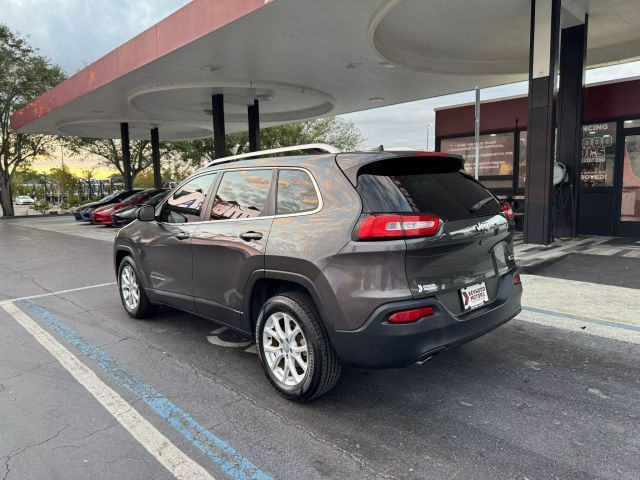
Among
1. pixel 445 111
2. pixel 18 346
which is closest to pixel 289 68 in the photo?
pixel 445 111

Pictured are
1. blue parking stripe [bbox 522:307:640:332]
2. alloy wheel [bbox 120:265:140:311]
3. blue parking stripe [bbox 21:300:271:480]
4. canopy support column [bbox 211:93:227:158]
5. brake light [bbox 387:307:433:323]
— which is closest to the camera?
blue parking stripe [bbox 21:300:271:480]

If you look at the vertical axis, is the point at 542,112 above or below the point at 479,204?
above

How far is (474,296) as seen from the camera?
3.19 meters

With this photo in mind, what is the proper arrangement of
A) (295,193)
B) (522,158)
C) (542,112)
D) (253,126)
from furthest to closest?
(253,126), (522,158), (542,112), (295,193)

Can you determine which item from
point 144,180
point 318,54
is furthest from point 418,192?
point 144,180

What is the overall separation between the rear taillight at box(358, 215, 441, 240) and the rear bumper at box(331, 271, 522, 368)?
43cm

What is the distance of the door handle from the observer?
3.58m

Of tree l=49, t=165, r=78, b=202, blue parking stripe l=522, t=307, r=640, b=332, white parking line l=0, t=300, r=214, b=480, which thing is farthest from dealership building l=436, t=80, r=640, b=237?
tree l=49, t=165, r=78, b=202

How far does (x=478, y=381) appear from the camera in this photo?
3.61 m

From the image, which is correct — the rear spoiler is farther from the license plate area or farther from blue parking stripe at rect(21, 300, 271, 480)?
blue parking stripe at rect(21, 300, 271, 480)

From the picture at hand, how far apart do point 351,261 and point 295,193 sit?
0.84m

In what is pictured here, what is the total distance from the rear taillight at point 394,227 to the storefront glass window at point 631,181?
10059mm

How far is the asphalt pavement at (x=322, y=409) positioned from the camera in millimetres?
2619

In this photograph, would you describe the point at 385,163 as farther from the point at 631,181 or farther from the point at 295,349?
the point at 631,181
